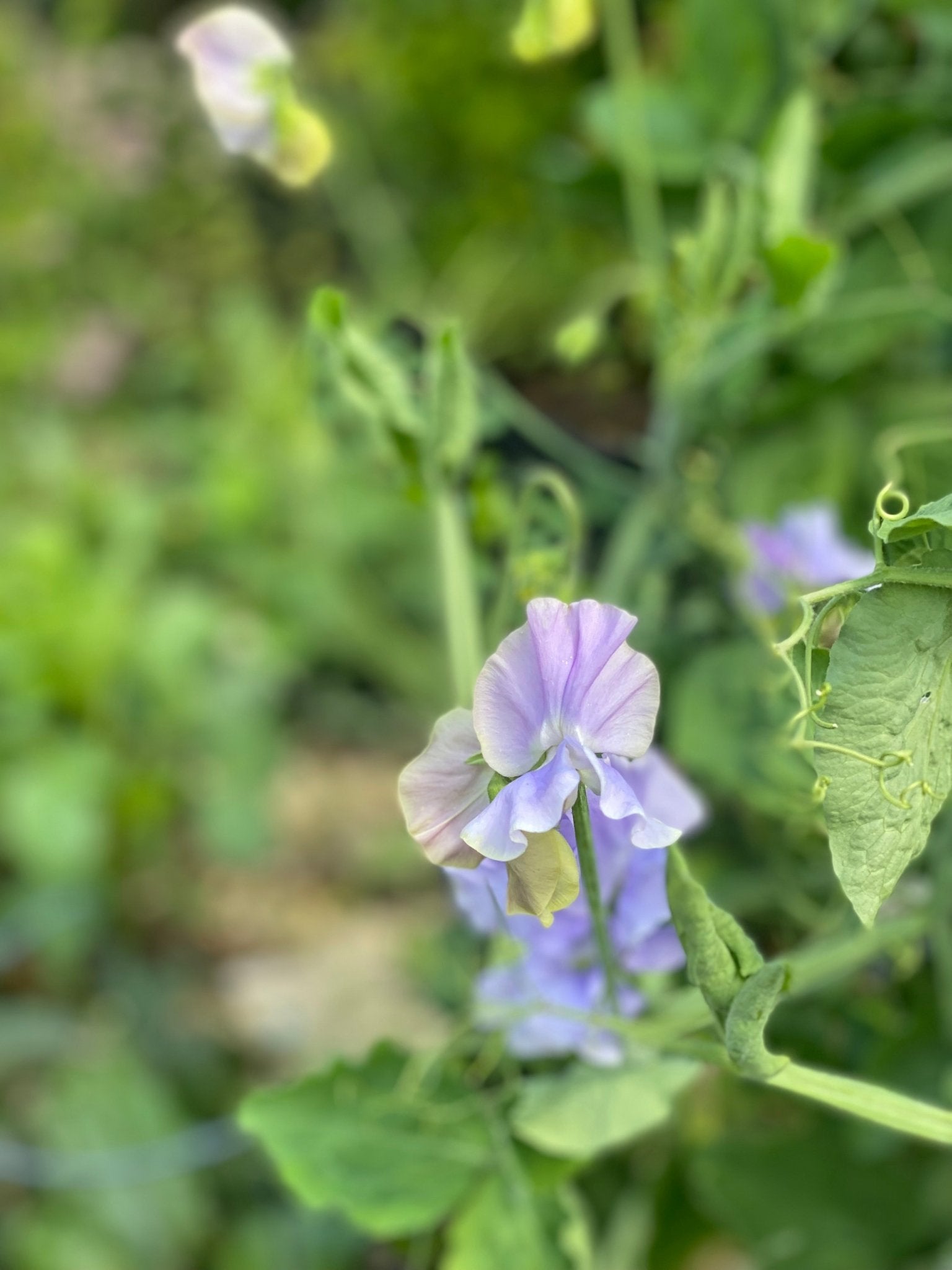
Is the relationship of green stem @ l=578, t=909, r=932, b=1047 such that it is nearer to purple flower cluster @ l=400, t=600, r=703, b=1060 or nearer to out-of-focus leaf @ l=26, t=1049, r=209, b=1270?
purple flower cluster @ l=400, t=600, r=703, b=1060

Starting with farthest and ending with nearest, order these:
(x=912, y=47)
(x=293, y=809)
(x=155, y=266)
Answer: (x=155, y=266) < (x=293, y=809) < (x=912, y=47)

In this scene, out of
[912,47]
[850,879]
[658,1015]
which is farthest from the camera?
[912,47]

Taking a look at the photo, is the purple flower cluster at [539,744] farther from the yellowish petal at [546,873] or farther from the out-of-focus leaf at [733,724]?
the out-of-focus leaf at [733,724]

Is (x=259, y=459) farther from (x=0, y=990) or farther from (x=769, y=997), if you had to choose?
(x=769, y=997)

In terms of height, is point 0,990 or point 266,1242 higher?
point 0,990

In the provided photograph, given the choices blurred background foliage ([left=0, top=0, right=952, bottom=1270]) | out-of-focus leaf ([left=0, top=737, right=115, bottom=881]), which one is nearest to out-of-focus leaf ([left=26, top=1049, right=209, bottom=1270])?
blurred background foliage ([left=0, top=0, right=952, bottom=1270])

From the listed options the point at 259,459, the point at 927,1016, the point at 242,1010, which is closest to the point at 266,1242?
the point at 242,1010

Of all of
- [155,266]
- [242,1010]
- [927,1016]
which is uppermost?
[155,266]

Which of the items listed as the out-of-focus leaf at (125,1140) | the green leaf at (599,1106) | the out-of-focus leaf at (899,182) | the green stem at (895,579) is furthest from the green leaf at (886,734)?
Answer: the out-of-focus leaf at (125,1140)
